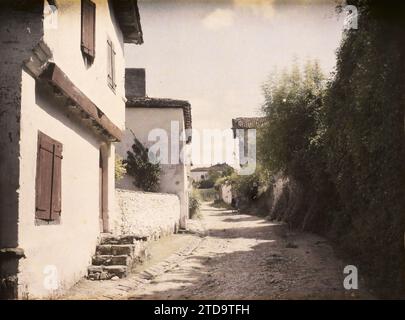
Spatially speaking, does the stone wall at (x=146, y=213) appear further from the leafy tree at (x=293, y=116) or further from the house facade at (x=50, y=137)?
the leafy tree at (x=293, y=116)

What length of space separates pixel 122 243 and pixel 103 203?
1414 mm

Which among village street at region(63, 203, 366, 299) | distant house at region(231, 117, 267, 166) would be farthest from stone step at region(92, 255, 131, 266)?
distant house at region(231, 117, 267, 166)

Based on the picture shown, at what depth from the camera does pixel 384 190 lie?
246 inches

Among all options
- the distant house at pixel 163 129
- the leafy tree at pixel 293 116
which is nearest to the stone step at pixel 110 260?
the leafy tree at pixel 293 116

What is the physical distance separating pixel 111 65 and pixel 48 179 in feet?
16.4

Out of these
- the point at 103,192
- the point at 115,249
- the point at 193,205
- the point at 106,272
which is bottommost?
the point at 106,272

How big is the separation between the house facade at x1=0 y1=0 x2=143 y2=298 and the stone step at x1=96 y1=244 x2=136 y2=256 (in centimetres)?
19

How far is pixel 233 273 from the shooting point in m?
8.73

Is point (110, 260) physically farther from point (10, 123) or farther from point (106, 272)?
point (10, 123)

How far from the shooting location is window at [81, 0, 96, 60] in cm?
798

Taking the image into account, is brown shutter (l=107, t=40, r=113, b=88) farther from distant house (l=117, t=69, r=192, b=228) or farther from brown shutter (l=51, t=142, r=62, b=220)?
distant house (l=117, t=69, r=192, b=228)

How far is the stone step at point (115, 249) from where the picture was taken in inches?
349

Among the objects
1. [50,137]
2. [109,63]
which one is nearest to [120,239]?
[50,137]
